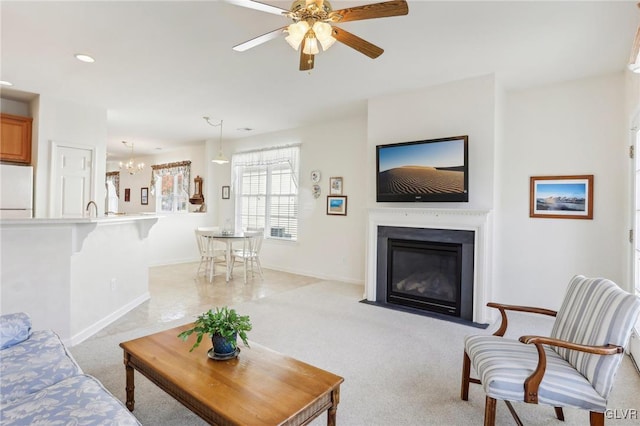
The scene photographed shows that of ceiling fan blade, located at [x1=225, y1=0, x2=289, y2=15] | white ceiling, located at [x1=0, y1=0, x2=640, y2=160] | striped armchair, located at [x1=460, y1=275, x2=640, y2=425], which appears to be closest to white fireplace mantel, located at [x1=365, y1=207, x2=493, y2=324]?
white ceiling, located at [x1=0, y1=0, x2=640, y2=160]

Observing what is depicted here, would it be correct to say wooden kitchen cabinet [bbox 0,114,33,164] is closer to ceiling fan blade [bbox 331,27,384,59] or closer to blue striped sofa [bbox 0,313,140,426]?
blue striped sofa [bbox 0,313,140,426]

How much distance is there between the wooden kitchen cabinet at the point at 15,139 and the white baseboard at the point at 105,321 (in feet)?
8.32

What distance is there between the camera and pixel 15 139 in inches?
183

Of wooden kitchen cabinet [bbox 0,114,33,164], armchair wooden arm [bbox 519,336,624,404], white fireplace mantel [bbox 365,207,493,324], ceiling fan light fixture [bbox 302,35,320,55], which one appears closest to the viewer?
armchair wooden arm [bbox 519,336,624,404]

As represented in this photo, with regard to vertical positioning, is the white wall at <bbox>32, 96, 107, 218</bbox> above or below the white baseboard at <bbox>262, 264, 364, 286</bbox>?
above

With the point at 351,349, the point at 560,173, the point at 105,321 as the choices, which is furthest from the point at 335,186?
the point at 105,321

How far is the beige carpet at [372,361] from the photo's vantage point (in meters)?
2.06

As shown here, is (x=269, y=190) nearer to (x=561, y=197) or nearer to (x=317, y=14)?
(x=561, y=197)

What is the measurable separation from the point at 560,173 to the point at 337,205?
314cm

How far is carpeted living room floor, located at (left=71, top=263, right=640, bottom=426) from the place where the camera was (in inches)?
81.7

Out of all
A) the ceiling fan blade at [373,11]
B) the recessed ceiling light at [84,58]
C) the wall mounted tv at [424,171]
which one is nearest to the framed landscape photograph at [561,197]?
the wall mounted tv at [424,171]

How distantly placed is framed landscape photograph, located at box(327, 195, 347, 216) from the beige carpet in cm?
172

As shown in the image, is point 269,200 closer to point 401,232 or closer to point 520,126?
point 401,232

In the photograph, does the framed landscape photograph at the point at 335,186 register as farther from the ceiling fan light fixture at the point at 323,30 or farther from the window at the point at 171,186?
the window at the point at 171,186
